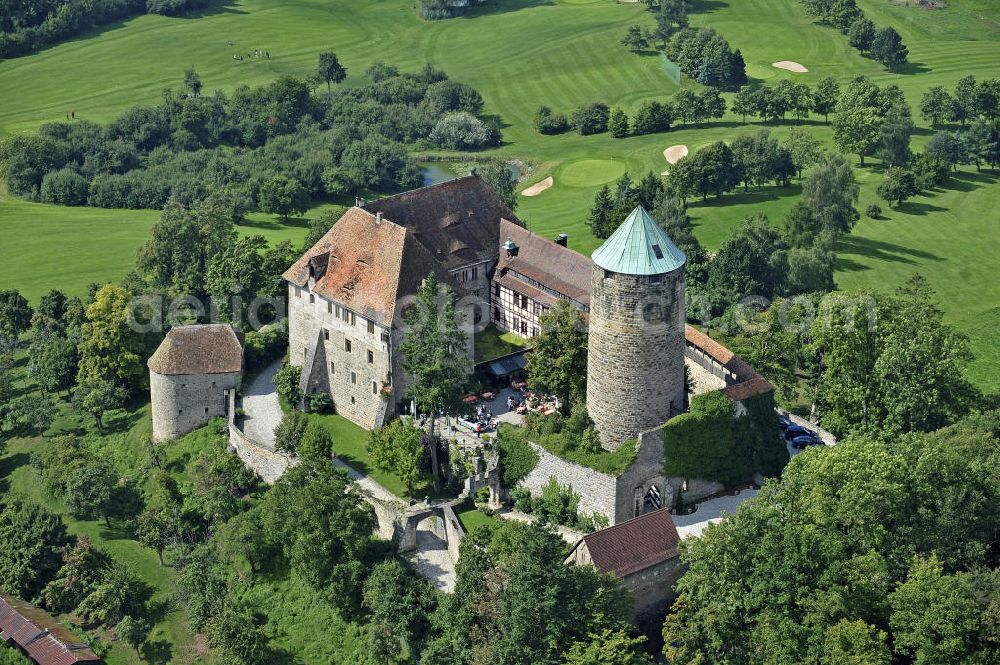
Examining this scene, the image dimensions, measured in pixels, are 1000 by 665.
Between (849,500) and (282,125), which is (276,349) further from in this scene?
(282,125)

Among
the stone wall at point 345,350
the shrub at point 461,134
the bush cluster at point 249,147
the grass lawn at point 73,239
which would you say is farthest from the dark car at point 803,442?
the shrub at point 461,134

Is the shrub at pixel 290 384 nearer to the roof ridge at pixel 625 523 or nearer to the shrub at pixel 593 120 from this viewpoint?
the roof ridge at pixel 625 523

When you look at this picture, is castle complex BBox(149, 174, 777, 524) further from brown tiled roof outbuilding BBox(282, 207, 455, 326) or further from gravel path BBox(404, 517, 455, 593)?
gravel path BBox(404, 517, 455, 593)

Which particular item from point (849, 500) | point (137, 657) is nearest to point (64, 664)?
point (137, 657)

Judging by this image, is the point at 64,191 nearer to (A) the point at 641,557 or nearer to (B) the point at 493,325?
(B) the point at 493,325

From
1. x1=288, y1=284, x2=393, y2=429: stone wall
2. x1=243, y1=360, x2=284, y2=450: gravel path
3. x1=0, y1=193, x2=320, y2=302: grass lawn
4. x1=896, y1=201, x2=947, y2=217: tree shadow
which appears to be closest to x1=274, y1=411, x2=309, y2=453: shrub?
x1=243, y1=360, x2=284, y2=450: gravel path

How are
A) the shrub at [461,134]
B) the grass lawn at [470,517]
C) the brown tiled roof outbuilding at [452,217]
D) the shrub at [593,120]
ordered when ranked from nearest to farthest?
the grass lawn at [470,517], the brown tiled roof outbuilding at [452,217], the shrub at [593,120], the shrub at [461,134]
